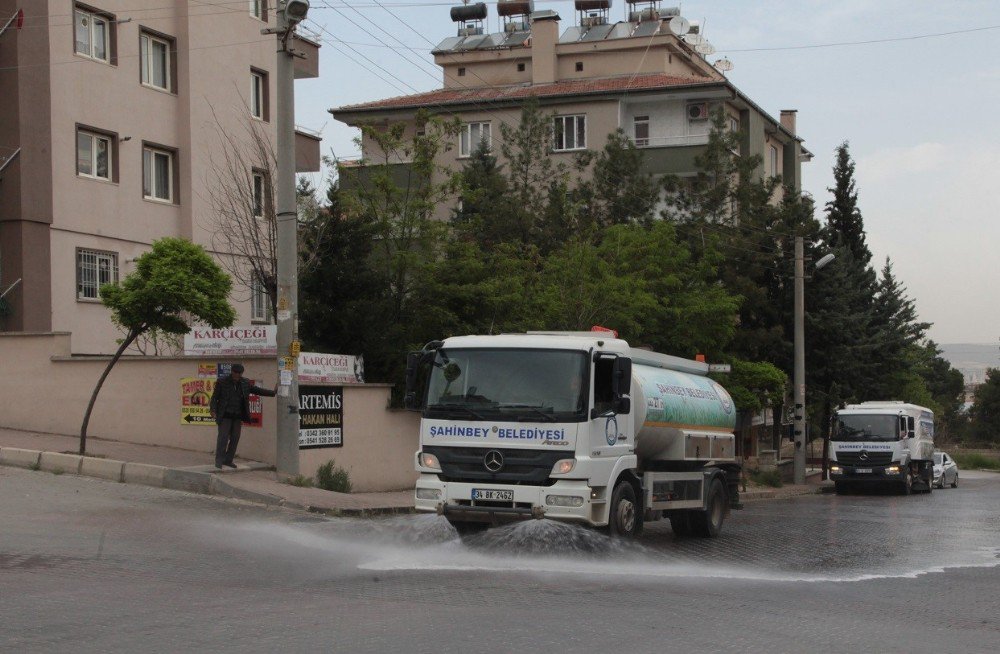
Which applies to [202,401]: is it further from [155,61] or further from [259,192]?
[155,61]

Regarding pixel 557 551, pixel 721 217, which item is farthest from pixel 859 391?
pixel 557 551

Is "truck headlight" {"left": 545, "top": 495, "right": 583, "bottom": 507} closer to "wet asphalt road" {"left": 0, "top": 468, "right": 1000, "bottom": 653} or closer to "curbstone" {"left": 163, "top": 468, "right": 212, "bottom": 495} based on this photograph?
"wet asphalt road" {"left": 0, "top": 468, "right": 1000, "bottom": 653}

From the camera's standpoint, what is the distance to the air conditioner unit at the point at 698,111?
163 feet

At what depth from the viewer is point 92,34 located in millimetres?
28578

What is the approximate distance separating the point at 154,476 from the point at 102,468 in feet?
2.91

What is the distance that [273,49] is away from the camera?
113ft

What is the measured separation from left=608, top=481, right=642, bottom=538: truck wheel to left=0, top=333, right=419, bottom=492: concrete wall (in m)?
7.67

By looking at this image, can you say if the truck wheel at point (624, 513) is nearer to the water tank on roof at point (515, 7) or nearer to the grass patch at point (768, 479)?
the grass patch at point (768, 479)

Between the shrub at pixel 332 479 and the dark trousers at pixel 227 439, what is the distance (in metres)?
1.80

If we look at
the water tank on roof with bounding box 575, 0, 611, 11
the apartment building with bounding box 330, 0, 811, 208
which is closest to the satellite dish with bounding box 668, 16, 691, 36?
the apartment building with bounding box 330, 0, 811, 208

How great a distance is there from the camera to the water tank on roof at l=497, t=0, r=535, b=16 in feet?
210

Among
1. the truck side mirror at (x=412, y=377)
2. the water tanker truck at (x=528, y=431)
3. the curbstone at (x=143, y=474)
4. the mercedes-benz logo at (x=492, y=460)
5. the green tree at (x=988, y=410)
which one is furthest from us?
the green tree at (x=988, y=410)

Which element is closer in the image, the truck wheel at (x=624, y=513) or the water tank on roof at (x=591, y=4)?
the truck wheel at (x=624, y=513)

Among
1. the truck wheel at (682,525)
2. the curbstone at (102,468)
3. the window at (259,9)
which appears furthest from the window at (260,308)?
the truck wheel at (682,525)
